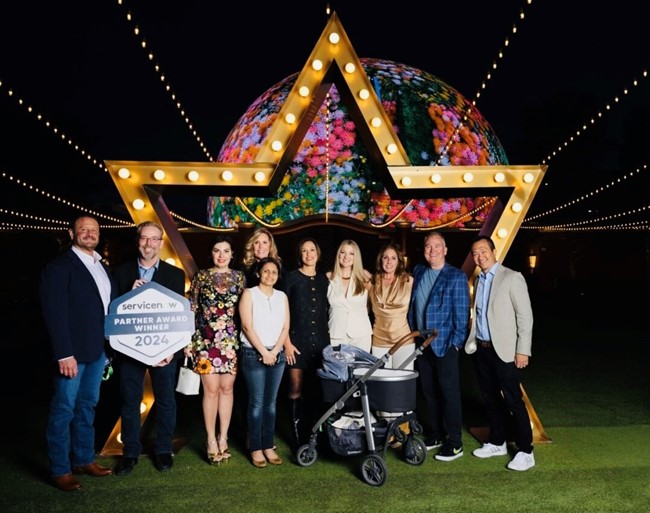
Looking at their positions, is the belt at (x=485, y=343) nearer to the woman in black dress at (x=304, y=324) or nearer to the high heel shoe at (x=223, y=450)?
the woman in black dress at (x=304, y=324)

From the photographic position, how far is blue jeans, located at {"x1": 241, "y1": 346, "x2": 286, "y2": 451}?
4.38 meters

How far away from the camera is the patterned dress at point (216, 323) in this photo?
172 inches

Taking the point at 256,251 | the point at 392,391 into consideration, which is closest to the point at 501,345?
the point at 392,391

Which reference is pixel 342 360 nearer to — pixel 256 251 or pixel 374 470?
pixel 374 470

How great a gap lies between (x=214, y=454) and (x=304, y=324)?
121 centimetres

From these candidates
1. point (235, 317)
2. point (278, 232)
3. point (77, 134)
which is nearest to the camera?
point (235, 317)

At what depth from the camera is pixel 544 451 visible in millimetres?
4723

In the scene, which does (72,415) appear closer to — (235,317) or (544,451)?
(235,317)

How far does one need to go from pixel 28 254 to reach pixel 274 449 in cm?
1565

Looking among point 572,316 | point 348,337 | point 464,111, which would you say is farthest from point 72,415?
point 572,316

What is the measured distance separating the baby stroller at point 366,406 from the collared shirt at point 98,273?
1.67 m

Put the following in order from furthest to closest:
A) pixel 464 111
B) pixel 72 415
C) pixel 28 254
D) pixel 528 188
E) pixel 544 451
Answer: pixel 28 254, pixel 464 111, pixel 528 188, pixel 544 451, pixel 72 415

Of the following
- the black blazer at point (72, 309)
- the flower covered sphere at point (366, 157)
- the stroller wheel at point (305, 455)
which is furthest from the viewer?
the flower covered sphere at point (366, 157)

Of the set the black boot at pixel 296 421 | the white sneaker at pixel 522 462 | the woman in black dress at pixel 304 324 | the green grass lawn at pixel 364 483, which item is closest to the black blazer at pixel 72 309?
the green grass lawn at pixel 364 483
